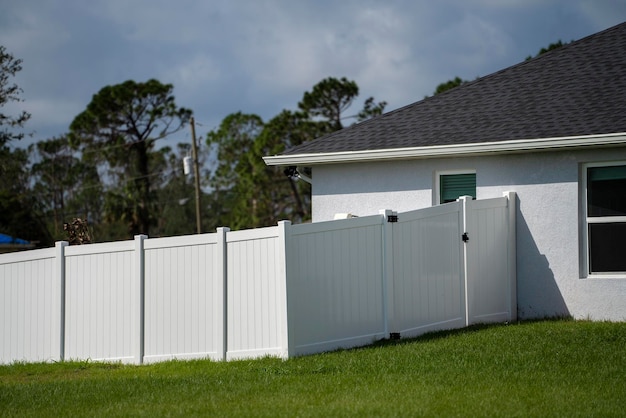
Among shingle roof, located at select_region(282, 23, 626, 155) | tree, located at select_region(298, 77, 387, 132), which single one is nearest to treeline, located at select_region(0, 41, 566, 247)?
tree, located at select_region(298, 77, 387, 132)

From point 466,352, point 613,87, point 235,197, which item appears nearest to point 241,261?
point 466,352

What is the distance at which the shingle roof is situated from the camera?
14172 mm

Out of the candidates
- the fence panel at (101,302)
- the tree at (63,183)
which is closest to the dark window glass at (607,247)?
the fence panel at (101,302)

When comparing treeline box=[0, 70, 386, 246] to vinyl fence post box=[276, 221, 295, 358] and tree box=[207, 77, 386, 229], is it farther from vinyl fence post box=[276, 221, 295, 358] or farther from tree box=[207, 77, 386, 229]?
vinyl fence post box=[276, 221, 295, 358]

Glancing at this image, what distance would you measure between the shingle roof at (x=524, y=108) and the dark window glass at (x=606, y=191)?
699mm

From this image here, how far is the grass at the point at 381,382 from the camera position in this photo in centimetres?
828

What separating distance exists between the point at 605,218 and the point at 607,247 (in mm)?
432

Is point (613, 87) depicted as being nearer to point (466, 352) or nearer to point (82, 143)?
point (466, 352)

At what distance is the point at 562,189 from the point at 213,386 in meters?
6.69

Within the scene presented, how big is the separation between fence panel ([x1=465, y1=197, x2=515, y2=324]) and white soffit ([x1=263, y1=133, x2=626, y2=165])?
0.83 meters

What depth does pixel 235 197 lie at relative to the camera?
48812 millimetres

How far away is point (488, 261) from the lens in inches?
545

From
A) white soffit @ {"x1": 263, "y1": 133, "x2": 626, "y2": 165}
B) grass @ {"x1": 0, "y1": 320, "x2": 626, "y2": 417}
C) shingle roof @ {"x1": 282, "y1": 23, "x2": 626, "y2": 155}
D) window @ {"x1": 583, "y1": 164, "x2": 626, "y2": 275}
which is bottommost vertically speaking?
grass @ {"x1": 0, "y1": 320, "x2": 626, "y2": 417}

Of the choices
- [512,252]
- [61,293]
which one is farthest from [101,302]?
[512,252]
